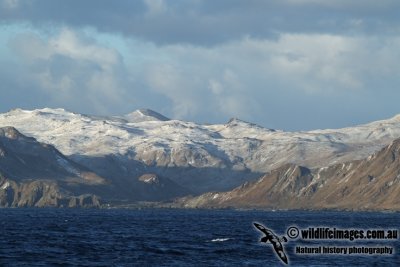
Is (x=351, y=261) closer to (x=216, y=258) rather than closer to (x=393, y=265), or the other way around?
(x=393, y=265)

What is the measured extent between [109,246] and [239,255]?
32.2 m

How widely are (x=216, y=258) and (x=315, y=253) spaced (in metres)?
17.3

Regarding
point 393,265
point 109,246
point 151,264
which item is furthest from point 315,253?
point 109,246

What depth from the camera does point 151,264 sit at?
159 metres

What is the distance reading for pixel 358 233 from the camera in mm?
164000

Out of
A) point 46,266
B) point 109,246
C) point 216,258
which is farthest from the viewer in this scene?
point 109,246

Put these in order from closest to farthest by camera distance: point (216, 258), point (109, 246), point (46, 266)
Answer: point (46, 266) < point (216, 258) < point (109, 246)

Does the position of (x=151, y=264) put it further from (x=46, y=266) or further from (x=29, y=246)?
(x=29, y=246)

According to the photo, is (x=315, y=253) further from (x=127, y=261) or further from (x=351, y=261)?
(x=127, y=261)

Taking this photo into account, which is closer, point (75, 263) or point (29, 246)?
point (75, 263)

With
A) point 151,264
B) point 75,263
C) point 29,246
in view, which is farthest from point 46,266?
point 29,246

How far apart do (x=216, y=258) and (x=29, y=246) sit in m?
45.5

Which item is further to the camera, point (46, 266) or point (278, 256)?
point (278, 256)

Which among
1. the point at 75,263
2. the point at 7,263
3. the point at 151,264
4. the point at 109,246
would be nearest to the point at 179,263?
the point at 151,264
